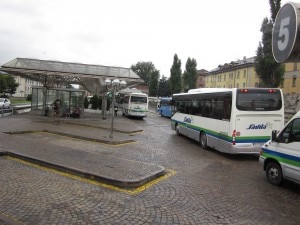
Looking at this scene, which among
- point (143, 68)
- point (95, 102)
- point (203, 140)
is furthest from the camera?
point (143, 68)

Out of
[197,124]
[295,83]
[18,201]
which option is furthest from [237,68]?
[18,201]

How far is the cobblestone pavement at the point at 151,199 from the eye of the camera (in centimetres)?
580

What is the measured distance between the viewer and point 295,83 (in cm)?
4838

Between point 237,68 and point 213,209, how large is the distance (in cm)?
6814

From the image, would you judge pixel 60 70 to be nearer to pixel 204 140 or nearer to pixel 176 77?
pixel 204 140

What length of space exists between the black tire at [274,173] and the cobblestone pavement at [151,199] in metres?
0.22

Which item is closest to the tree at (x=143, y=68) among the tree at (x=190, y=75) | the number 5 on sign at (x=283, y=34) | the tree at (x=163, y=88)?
the tree at (x=163, y=88)

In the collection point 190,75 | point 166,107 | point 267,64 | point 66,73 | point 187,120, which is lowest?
point 187,120

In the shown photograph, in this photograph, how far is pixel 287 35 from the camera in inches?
275

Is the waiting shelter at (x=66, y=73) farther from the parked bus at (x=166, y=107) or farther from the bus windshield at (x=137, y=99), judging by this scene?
the parked bus at (x=166, y=107)

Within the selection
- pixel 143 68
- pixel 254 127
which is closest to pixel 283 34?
pixel 254 127

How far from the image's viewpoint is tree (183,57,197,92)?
7631 centimetres

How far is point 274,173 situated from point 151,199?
405cm

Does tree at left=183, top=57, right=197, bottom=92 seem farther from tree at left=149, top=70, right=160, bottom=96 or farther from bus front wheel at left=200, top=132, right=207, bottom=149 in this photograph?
bus front wheel at left=200, top=132, right=207, bottom=149
